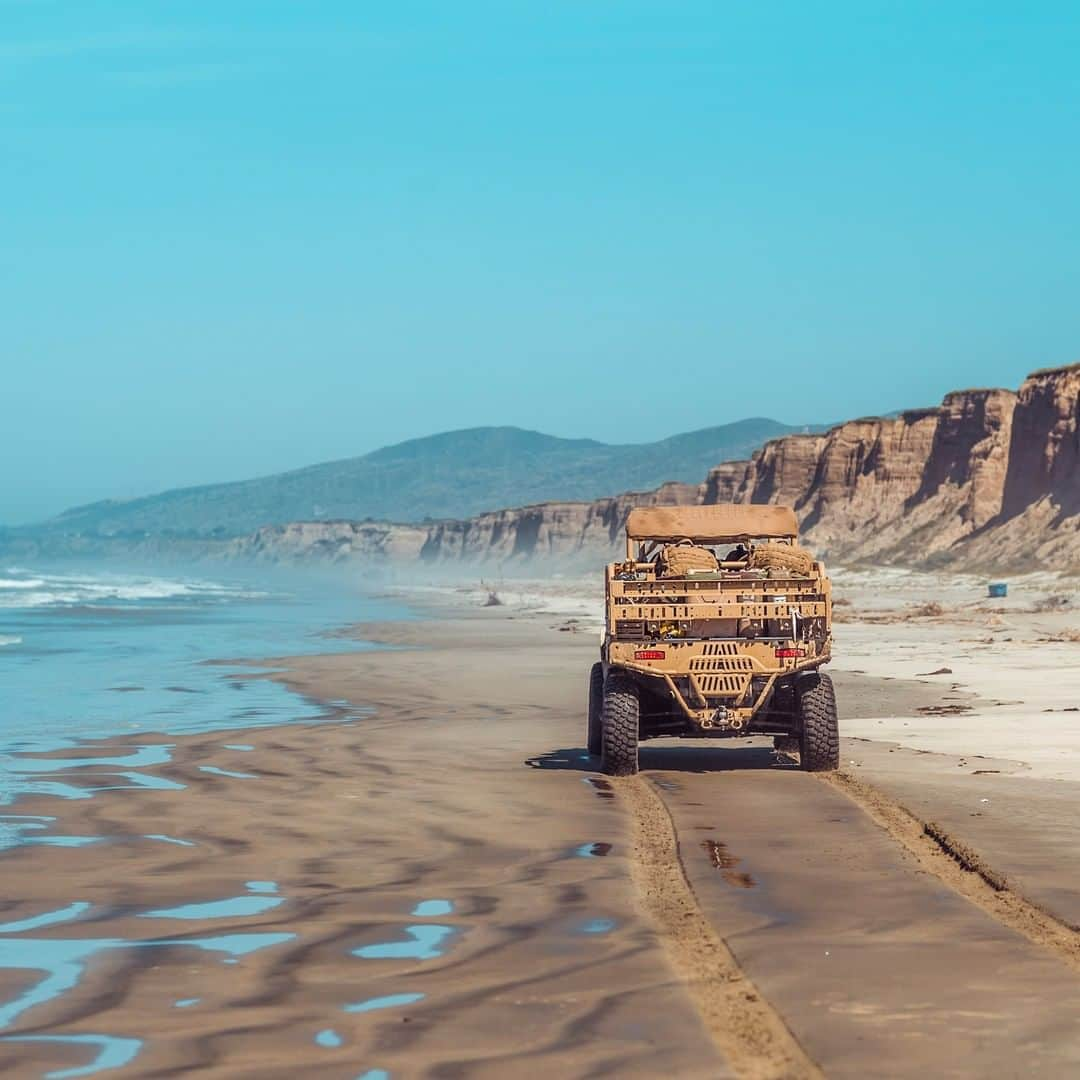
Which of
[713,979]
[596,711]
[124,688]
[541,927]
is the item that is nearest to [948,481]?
[124,688]

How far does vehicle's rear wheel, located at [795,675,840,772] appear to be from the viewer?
49.6 ft

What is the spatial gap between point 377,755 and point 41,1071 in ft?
37.5

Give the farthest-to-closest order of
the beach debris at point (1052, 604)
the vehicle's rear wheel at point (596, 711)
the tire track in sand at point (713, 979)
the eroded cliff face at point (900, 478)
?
1. the eroded cliff face at point (900, 478)
2. the beach debris at point (1052, 604)
3. the vehicle's rear wheel at point (596, 711)
4. the tire track in sand at point (713, 979)

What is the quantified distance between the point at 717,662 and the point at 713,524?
3054mm

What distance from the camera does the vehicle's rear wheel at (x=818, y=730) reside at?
1511 centimetres

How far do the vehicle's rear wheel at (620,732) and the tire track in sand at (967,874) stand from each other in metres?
2.16

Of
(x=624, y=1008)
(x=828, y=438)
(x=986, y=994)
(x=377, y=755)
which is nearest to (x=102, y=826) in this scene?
(x=377, y=755)

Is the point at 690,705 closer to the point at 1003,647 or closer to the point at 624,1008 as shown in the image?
the point at 624,1008

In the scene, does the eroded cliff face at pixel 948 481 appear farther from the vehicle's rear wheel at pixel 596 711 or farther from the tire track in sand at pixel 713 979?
the tire track in sand at pixel 713 979

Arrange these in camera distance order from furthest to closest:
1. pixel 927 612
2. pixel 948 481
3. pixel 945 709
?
pixel 948 481 < pixel 927 612 < pixel 945 709

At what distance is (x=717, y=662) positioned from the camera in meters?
15.3

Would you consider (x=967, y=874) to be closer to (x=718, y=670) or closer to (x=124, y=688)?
(x=718, y=670)

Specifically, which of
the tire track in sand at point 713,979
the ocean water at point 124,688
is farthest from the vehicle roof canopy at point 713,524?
the tire track in sand at point 713,979

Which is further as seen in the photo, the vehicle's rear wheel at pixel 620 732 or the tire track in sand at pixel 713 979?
the vehicle's rear wheel at pixel 620 732
